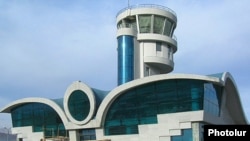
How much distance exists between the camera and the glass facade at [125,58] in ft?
192

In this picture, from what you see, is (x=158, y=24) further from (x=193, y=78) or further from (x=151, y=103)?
(x=193, y=78)

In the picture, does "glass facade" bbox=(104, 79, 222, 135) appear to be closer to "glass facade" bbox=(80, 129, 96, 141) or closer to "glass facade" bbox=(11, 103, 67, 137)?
"glass facade" bbox=(80, 129, 96, 141)

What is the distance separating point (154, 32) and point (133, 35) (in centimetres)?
404

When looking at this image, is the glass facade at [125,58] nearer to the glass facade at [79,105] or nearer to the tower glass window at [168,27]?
the tower glass window at [168,27]

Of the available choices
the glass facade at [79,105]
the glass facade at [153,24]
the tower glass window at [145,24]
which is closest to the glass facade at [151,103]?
the glass facade at [79,105]

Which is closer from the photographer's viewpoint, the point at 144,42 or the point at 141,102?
the point at 141,102

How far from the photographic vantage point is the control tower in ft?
194

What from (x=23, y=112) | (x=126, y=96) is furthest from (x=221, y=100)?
(x=23, y=112)

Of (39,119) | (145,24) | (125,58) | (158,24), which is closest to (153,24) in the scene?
(158,24)

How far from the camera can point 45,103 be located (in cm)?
5388

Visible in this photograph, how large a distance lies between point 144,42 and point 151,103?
19.7 meters

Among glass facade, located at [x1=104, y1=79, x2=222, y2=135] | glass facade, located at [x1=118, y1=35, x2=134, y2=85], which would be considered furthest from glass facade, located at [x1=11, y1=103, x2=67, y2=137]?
glass facade, located at [x1=118, y1=35, x2=134, y2=85]

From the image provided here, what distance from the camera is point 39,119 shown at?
181 feet

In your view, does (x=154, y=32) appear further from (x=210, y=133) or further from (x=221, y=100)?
(x=210, y=133)
